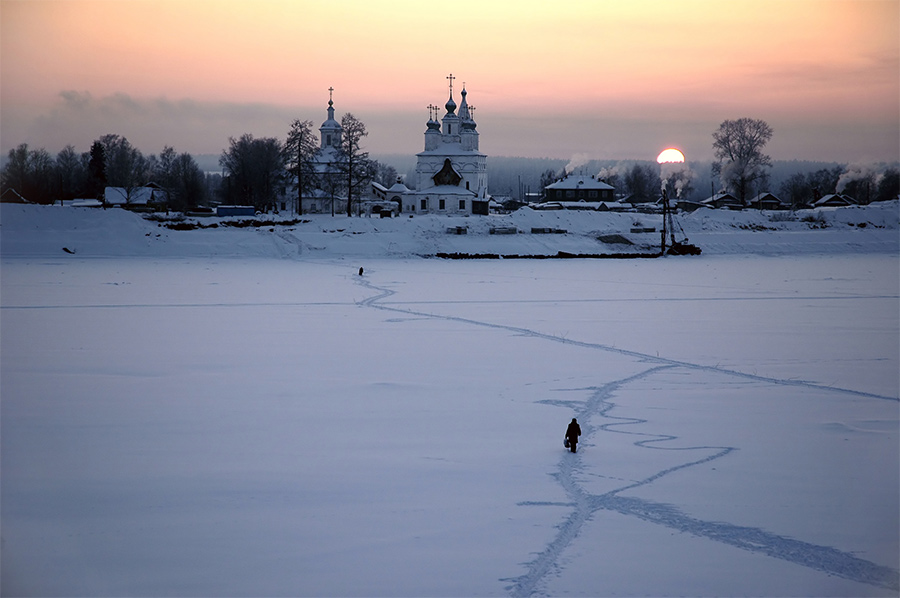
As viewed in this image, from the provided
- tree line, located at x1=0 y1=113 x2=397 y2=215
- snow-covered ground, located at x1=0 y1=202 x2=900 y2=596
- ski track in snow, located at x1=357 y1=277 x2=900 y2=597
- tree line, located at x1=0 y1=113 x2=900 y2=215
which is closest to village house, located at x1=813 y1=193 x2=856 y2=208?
tree line, located at x1=0 y1=113 x2=900 y2=215

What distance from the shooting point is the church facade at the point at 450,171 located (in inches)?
2808

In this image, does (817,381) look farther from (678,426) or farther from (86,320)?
(86,320)

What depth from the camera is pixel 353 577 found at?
22.9ft

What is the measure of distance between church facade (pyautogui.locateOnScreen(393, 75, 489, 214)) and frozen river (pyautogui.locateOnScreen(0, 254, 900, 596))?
5038 cm

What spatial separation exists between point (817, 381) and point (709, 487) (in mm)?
5927

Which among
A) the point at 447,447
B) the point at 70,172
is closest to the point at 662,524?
the point at 447,447

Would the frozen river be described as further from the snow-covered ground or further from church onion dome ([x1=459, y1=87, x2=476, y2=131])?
church onion dome ([x1=459, y1=87, x2=476, y2=131])

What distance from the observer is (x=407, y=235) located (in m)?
49.9

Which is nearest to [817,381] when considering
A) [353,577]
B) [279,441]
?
[279,441]

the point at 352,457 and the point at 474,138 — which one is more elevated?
the point at 474,138

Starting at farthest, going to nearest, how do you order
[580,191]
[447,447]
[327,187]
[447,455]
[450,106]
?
[580,191], [450,106], [327,187], [447,447], [447,455]

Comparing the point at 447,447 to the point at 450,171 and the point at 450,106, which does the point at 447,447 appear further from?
the point at 450,106

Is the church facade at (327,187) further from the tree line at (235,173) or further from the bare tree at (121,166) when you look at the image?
the bare tree at (121,166)

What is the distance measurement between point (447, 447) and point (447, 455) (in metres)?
0.32
